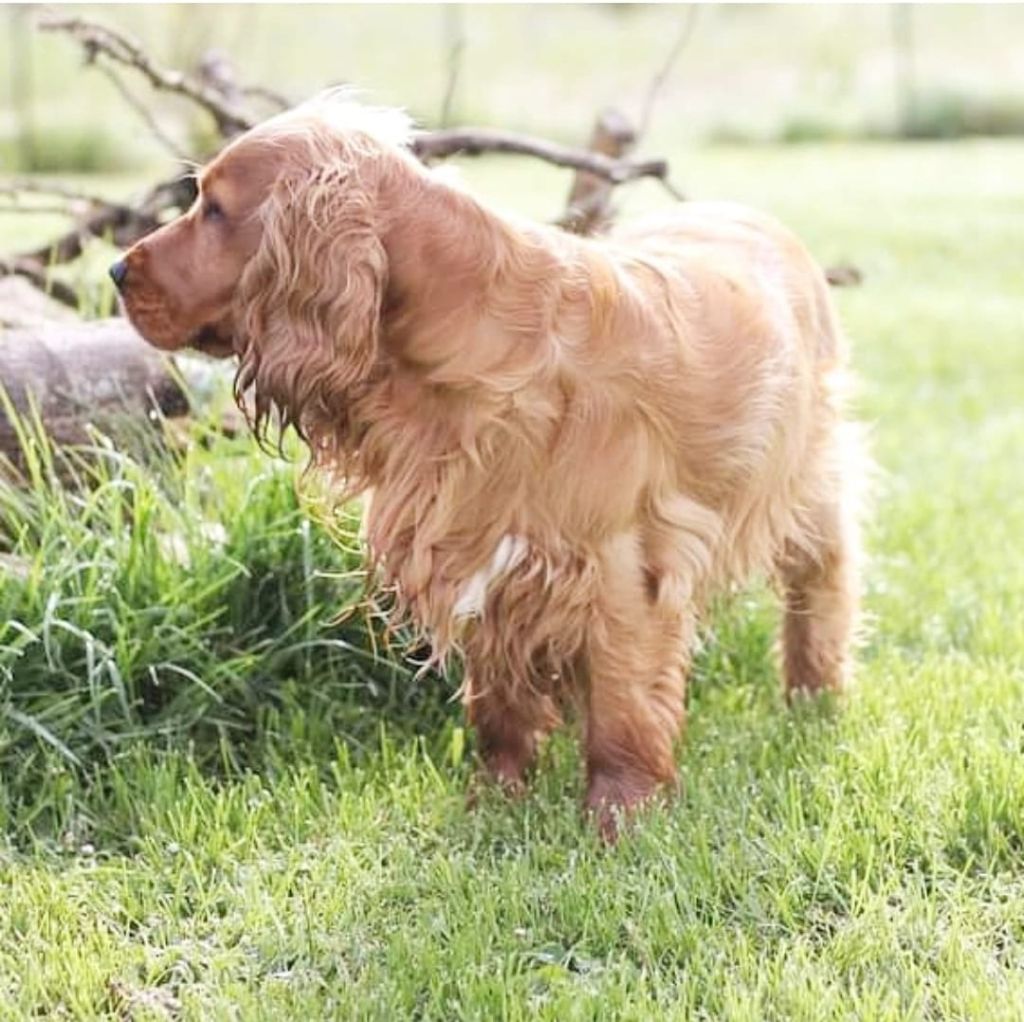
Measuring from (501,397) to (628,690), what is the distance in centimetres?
68

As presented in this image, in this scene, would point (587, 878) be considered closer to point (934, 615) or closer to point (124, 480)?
point (124, 480)

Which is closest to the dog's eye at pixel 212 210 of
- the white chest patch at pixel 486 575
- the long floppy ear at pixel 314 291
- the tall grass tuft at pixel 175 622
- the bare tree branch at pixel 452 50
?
the long floppy ear at pixel 314 291

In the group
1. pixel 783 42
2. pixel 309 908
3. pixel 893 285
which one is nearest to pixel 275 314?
pixel 309 908

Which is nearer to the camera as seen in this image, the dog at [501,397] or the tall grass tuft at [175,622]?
the dog at [501,397]

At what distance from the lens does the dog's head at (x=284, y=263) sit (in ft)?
11.8

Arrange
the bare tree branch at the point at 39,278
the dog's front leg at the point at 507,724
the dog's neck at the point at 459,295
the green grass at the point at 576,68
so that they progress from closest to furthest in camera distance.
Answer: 1. the dog's neck at the point at 459,295
2. the dog's front leg at the point at 507,724
3. the bare tree branch at the point at 39,278
4. the green grass at the point at 576,68

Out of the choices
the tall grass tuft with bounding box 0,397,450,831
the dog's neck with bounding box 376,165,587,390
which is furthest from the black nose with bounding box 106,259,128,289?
the tall grass tuft with bounding box 0,397,450,831

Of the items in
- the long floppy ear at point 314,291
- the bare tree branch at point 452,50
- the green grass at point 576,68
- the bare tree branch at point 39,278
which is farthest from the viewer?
the green grass at point 576,68

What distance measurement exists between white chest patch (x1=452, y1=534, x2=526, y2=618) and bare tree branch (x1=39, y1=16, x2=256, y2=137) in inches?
99.5

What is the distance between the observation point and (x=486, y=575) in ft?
12.6

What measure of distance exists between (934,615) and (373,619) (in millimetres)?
1638

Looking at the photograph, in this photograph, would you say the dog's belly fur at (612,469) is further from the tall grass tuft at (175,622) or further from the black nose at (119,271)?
the black nose at (119,271)

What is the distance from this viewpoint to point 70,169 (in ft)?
62.7

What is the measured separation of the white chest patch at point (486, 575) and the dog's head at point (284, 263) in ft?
1.48
